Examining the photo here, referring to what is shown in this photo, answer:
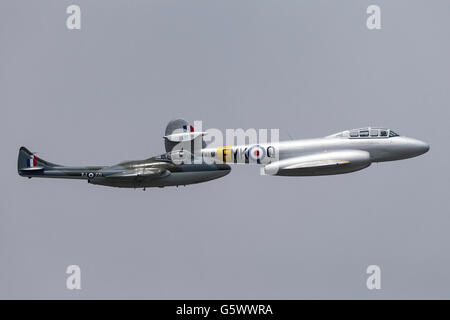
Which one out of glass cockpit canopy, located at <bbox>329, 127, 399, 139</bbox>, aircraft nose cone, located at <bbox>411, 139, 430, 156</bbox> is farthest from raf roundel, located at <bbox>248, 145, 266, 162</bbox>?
aircraft nose cone, located at <bbox>411, 139, 430, 156</bbox>

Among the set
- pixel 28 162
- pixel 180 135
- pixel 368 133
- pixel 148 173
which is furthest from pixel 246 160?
pixel 28 162

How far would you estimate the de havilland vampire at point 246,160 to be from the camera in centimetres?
4331

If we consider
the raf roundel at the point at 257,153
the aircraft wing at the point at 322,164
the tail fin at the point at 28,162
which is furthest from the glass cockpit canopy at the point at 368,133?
the tail fin at the point at 28,162

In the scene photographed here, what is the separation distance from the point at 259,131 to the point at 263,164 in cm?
205

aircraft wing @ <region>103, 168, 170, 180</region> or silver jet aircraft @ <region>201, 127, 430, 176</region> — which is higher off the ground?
silver jet aircraft @ <region>201, 127, 430, 176</region>

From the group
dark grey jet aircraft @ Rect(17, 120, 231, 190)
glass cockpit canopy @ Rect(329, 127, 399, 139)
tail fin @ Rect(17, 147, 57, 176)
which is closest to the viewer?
dark grey jet aircraft @ Rect(17, 120, 231, 190)

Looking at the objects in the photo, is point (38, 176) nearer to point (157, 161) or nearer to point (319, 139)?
point (157, 161)

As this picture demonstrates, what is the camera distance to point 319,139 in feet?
148

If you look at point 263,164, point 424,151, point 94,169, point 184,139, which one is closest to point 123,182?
point 94,169

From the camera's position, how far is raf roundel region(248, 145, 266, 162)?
148ft

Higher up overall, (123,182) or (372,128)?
(372,128)

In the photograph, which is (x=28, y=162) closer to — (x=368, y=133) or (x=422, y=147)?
(x=368, y=133)

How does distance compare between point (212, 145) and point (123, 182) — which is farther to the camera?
point (212, 145)

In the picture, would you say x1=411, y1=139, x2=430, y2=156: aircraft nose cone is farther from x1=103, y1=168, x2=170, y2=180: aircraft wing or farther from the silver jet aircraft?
x1=103, y1=168, x2=170, y2=180: aircraft wing
